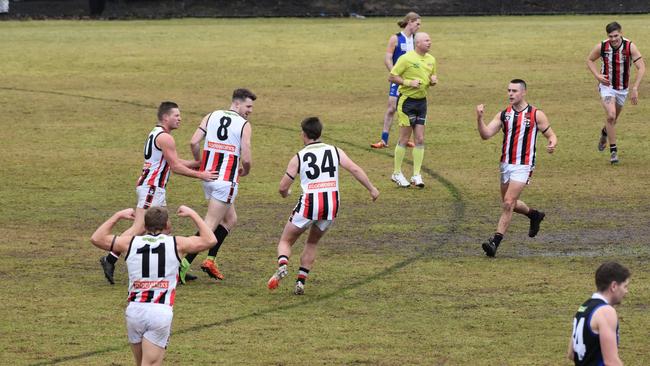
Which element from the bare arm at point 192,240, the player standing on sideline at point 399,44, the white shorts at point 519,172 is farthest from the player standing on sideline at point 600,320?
the player standing on sideline at point 399,44

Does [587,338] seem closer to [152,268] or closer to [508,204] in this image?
[152,268]

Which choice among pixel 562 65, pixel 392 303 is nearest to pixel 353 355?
pixel 392 303

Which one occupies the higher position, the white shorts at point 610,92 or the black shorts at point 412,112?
the white shorts at point 610,92

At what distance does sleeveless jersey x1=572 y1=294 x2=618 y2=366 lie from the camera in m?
9.19

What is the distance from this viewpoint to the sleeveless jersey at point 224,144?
1535cm

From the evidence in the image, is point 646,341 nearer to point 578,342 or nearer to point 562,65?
point 578,342

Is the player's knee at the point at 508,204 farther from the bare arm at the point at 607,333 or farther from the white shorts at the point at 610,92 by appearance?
the bare arm at the point at 607,333

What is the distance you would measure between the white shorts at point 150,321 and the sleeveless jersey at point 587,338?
3662mm

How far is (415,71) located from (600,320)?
12.5 m

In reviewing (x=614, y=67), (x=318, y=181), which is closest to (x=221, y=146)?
(x=318, y=181)

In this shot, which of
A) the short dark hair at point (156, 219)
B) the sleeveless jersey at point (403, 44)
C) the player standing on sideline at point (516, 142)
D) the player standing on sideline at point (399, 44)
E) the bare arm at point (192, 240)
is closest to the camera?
the short dark hair at point (156, 219)

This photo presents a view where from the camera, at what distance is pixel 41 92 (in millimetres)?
32344

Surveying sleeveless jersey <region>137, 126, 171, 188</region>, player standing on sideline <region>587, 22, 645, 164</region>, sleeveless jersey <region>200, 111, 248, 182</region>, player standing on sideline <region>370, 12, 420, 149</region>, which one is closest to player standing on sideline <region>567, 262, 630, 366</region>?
sleeveless jersey <region>200, 111, 248, 182</region>

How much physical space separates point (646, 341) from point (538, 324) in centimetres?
Answer: 127
